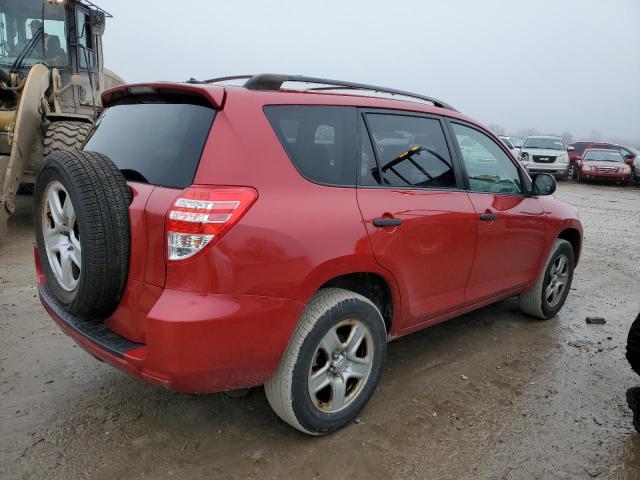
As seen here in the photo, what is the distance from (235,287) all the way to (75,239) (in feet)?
2.85

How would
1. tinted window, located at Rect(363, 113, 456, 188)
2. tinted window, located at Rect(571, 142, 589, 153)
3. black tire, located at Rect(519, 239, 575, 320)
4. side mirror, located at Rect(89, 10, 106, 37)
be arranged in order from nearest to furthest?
tinted window, located at Rect(363, 113, 456, 188) → black tire, located at Rect(519, 239, 575, 320) → side mirror, located at Rect(89, 10, 106, 37) → tinted window, located at Rect(571, 142, 589, 153)

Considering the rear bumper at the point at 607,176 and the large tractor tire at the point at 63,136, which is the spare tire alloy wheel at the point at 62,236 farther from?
the rear bumper at the point at 607,176

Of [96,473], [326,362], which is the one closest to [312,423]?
[326,362]

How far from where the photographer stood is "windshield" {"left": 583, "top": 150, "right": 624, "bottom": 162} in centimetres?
1958

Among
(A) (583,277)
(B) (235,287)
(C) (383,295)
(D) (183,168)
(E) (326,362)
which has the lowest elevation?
(A) (583,277)

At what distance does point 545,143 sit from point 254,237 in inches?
850

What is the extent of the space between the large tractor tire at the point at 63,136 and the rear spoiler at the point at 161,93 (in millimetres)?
4280

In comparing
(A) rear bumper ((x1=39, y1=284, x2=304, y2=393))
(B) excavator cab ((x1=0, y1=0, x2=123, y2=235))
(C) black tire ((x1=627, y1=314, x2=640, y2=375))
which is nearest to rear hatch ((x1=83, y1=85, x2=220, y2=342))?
(A) rear bumper ((x1=39, y1=284, x2=304, y2=393))

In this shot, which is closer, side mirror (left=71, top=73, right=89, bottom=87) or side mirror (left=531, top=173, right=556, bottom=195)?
side mirror (left=531, top=173, right=556, bottom=195)

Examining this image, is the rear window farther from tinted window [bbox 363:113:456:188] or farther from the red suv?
tinted window [bbox 363:113:456:188]

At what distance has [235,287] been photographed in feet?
6.92

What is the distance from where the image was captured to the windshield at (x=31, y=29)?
24.3ft

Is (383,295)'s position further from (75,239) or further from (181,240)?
(75,239)

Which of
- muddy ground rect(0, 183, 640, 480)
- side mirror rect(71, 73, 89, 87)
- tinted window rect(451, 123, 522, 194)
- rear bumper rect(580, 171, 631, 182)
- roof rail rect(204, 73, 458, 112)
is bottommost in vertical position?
muddy ground rect(0, 183, 640, 480)
